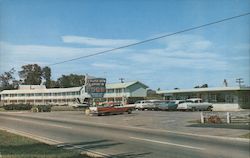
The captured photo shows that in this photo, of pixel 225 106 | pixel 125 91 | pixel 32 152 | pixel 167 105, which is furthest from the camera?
pixel 125 91

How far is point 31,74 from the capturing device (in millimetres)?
125438

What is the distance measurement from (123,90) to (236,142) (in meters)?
75.0

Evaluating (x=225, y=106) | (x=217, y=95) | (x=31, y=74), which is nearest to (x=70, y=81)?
(x=31, y=74)

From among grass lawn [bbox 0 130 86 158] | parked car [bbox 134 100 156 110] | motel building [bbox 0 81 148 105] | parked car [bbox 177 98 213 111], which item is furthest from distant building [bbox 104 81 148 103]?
grass lawn [bbox 0 130 86 158]

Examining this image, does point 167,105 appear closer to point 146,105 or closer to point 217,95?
point 146,105

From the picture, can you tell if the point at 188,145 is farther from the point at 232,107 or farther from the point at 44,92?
the point at 44,92

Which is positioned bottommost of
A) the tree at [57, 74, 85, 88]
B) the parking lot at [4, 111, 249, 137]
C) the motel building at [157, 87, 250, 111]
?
the parking lot at [4, 111, 249, 137]

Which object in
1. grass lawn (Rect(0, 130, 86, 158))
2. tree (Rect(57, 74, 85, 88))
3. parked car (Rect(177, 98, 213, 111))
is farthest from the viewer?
tree (Rect(57, 74, 85, 88))

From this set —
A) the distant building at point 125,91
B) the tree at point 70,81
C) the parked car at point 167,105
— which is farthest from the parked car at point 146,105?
the tree at point 70,81

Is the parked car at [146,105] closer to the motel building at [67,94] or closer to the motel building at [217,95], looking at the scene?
the motel building at [217,95]

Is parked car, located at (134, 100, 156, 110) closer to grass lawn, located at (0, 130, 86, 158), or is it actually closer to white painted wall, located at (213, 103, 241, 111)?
white painted wall, located at (213, 103, 241, 111)

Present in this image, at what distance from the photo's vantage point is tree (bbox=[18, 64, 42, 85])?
409 feet

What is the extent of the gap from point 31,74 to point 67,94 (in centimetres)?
2450

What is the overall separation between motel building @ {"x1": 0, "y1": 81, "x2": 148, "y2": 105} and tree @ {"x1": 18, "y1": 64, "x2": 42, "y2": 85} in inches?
216
